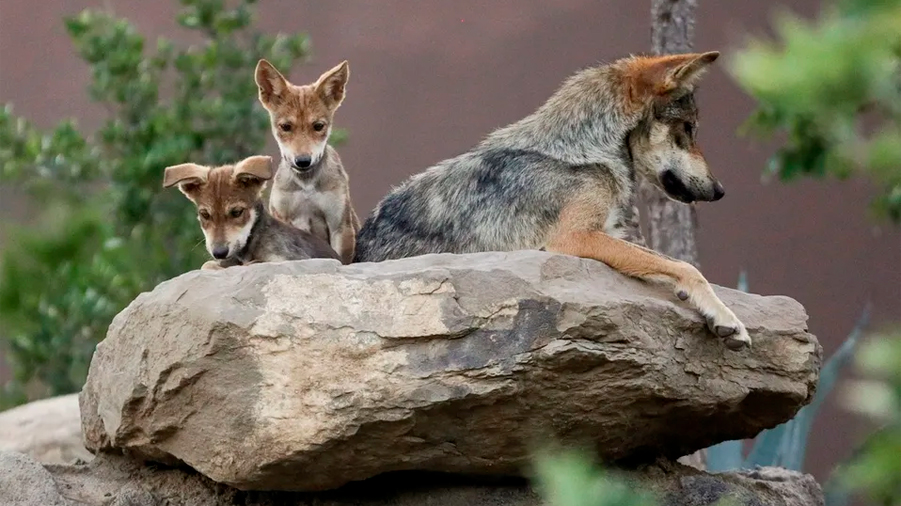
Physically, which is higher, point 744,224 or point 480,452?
point 744,224

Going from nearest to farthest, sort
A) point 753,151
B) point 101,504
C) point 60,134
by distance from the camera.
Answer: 1. point 101,504
2. point 60,134
3. point 753,151

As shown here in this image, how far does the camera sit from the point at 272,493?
452 centimetres

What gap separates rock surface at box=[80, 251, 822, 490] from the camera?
3.83 metres

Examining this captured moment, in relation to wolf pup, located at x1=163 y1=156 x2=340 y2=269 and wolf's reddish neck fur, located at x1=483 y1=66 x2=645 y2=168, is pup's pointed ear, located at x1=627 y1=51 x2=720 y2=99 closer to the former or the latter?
wolf's reddish neck fur, located at x1=483 y1=66 x2=645 y2=168

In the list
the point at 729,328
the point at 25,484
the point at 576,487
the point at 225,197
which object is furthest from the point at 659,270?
the point at 576,487

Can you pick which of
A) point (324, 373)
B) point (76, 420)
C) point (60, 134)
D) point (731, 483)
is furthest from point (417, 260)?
point (60, 134)

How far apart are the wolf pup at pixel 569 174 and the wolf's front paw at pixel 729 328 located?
354mm

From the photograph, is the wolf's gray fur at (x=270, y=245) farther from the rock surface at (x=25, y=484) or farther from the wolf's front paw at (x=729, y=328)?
the wolf's front paw at (x=729, y=328)

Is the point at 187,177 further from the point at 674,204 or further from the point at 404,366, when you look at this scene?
the point at 674,204

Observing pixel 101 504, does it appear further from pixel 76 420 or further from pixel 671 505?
pixel 76 420

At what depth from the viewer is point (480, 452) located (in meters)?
4.14

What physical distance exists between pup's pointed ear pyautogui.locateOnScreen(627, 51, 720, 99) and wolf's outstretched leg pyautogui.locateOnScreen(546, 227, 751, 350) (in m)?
0.74

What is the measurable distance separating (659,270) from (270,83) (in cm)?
234

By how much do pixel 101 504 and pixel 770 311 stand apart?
274 cm
